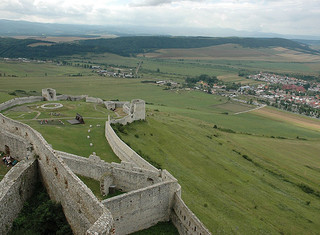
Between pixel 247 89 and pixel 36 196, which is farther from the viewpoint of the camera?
pixel 247 89

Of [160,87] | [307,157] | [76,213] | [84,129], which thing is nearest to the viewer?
[76,213]

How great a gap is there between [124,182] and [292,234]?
22672 millimetres

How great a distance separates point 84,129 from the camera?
4447 centimetres

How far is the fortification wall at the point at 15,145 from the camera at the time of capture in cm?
2452

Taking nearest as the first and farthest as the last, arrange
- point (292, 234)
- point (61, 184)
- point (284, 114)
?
1. point (61, 184)
2. point (292, 234)
3. point (284, 114)

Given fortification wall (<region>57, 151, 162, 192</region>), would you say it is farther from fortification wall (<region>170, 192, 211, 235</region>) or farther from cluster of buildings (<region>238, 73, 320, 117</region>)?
cluster of buildings (<region>238, 73, 320, 117</region>)

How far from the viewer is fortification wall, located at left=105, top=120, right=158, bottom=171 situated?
32662 millimetres

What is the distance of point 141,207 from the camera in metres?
23.3

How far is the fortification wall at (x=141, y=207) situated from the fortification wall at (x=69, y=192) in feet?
12.1

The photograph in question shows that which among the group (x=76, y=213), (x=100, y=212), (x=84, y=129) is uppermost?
(x=100, y=212)

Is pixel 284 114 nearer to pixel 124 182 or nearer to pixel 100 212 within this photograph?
pixel 124 182

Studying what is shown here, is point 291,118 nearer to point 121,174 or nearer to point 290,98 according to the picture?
point 290,98

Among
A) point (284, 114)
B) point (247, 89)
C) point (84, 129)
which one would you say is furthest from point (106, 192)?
point (247, 89)

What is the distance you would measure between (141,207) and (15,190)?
32.3ft
